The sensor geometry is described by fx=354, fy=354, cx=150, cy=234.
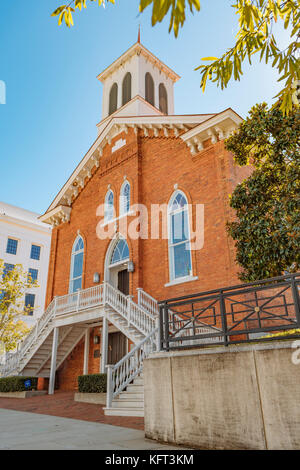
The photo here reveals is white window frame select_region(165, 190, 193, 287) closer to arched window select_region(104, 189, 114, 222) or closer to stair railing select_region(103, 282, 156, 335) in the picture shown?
stair railing select_region(103, 282, 156, 335)

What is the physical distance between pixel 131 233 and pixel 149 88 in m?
11.7

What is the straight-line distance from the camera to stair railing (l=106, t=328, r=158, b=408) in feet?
32.8

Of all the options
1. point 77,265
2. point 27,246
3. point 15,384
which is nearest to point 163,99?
point 77,265

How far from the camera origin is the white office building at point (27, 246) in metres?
36.2

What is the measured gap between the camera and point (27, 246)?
1491 inches

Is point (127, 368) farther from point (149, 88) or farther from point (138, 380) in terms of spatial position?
point (149, 88)

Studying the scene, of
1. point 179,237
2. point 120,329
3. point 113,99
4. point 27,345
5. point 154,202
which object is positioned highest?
point 113,99

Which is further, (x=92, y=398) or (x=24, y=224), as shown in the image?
(x=24, y=224)

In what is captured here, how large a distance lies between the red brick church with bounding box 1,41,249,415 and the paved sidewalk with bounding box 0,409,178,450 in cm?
216

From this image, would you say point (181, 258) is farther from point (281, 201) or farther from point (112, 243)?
point (281, 201)

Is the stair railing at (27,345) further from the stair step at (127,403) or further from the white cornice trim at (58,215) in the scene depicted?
the stair step at (127,403)

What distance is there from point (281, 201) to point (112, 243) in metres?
11.7

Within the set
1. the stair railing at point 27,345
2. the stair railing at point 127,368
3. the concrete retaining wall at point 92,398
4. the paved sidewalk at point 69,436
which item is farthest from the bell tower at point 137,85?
the paved sidewalk at point 69,436

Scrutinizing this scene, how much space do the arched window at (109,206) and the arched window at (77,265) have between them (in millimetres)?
2499
